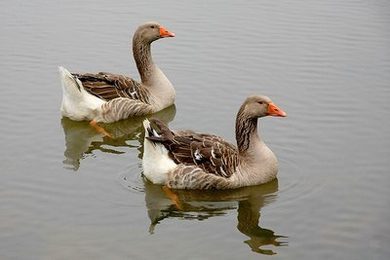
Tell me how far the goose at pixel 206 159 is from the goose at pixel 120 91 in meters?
2.81

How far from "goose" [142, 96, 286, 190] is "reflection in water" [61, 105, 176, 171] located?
1.43m

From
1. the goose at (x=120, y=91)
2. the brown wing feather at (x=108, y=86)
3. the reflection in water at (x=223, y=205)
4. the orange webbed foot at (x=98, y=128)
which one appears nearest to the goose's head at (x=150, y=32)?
the goose at (x=120, y=91)

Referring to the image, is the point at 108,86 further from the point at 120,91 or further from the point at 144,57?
the point at 144,57

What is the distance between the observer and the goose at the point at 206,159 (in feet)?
33.0

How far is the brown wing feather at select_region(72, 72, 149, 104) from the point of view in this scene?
1291 cm

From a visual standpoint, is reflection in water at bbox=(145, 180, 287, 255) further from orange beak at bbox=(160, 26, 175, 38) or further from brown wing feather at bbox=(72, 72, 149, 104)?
orange beak at bbox=(160, 26, 175, 38)

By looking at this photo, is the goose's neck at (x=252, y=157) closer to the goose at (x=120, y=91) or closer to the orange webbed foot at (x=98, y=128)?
the orange webbed foot at (x=98, y=128)

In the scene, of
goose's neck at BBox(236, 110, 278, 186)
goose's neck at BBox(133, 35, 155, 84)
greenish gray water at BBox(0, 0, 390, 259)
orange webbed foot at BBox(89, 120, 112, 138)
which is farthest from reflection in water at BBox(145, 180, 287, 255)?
goose's neck at BBox(133, 35, 155, 84)

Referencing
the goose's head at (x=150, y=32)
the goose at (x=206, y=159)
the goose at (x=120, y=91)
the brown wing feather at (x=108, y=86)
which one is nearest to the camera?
the goose at (x=206, y=159)

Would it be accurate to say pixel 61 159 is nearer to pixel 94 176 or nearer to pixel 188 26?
pixel 94 176

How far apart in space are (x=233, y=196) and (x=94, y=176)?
1.96 metres

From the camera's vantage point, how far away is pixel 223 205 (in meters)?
9.77

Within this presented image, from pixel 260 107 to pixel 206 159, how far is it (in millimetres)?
1008

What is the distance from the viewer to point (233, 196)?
10.0 m
